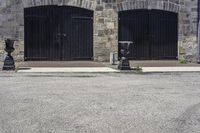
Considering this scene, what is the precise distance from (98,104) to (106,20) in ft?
41.9

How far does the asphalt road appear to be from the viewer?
8.38m

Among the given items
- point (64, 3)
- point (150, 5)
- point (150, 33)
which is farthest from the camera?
point (150, 33)

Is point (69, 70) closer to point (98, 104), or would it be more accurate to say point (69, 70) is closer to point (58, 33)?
point (58, 33)

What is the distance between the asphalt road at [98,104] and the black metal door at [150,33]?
24.4 ft

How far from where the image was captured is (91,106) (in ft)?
34.2

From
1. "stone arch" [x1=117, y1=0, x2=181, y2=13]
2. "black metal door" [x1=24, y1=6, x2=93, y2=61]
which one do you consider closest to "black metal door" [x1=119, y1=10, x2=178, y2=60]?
"stone arch" [x1=117, y1=0, x2=181, y2=13]

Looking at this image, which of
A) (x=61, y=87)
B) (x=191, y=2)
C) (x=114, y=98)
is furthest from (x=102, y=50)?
(x=114, y=98)

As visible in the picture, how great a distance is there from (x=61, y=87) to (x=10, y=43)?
6293 mm

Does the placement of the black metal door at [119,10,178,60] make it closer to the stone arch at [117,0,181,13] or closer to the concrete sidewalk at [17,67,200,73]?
the stone arch at [117,0,181,13]

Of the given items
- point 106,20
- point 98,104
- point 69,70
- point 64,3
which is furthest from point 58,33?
point 98,104

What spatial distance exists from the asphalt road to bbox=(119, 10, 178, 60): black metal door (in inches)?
293

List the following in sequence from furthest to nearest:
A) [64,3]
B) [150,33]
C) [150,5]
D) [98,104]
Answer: [150,33] < [150,5] < [64,3] < [98,104]

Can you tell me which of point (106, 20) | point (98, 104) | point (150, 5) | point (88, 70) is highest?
point (150, 5)

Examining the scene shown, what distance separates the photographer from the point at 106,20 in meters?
23.1
